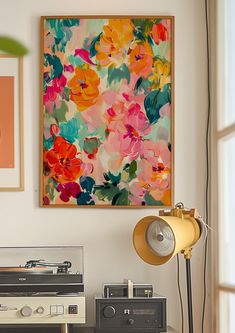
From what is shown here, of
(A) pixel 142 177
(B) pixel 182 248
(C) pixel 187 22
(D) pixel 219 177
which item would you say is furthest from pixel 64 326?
(C) pixel 187 22

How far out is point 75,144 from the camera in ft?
9.02

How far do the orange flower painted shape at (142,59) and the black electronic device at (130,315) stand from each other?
1.15 metres

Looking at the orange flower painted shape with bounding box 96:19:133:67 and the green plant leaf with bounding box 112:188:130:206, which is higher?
the orange flower painted shape with bounding box 96:19:133:67

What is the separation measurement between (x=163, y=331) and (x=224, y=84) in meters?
1.19

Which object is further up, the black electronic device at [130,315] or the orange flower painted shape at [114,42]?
the orange flower painted shape at [114,42]

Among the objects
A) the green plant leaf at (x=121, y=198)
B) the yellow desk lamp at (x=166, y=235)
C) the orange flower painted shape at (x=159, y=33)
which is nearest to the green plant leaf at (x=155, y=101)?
the orange flower painted shape at (x=159, y=33)

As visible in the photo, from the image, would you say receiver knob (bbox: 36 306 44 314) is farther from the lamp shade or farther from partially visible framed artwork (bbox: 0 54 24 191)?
partially visible framed artwork (bbox: 0 54 24 191)

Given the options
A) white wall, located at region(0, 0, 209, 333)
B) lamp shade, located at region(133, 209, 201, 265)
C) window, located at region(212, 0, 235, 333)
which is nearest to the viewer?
lamp shade, located at region(133, 209, 201, 265)

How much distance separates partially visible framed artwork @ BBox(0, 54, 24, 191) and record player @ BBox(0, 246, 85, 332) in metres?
0.48

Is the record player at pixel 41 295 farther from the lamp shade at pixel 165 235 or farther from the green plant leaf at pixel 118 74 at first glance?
the green plant leaf at pixel 118 74

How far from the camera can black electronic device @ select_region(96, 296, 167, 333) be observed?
234cm

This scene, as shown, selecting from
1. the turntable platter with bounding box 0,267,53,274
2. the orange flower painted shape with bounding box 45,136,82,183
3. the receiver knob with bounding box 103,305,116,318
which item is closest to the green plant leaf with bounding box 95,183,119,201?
the orange flower painted shape with bounding box 45,136,82,183

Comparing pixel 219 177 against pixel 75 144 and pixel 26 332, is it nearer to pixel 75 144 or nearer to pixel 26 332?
pixel 75 144

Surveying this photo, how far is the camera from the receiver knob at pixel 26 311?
228cm
